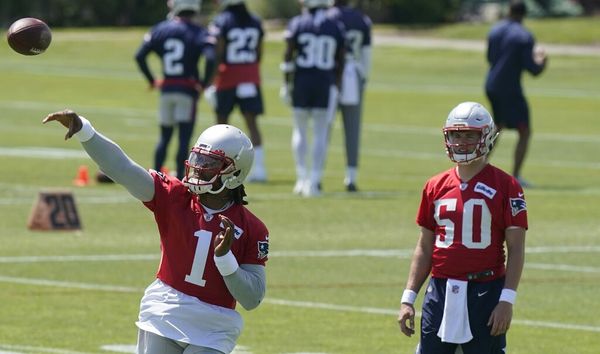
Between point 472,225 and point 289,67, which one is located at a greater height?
point 472,225

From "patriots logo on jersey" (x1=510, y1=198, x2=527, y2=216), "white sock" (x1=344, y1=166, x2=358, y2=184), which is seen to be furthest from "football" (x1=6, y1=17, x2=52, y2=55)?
"white sock" (x1=344, y1=166, x2=358, y2=184)

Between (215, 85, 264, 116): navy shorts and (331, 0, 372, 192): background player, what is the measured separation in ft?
3.56

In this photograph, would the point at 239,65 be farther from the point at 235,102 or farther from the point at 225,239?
the point at 225,239

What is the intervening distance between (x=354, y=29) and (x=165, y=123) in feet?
8.28

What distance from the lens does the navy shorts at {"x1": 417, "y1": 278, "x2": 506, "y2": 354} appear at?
7.64 m

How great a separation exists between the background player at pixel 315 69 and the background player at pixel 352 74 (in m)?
0.48

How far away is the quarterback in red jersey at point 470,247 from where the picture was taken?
763 centimetres

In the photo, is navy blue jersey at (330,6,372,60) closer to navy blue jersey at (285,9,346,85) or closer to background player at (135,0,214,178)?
navy blue jersey at (285,9,346,85)

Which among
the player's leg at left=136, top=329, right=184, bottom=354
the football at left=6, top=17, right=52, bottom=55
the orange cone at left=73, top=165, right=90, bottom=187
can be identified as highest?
the football at left=6, top=17, right=52, bottom=55

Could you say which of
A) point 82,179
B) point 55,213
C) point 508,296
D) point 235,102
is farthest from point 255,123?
point 508,296

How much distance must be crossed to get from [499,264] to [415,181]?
13301 mm

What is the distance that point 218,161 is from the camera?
704 cm

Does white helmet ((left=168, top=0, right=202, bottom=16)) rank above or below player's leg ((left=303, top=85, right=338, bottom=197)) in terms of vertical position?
above

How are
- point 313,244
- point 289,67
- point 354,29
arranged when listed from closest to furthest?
point 313,244
point 289,67
point 354,29
